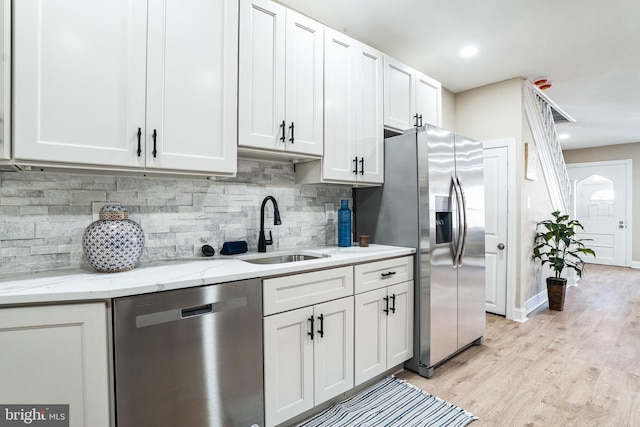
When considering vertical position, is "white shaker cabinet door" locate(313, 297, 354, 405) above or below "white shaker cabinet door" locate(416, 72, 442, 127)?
below

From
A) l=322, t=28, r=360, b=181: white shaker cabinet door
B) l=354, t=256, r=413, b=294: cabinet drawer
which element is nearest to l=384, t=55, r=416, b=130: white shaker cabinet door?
l=322, t=28, r=360, b=181: white shaker cabinet door

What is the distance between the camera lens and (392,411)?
6.57 feet

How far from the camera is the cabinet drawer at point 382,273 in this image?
212 cm

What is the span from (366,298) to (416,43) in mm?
2345

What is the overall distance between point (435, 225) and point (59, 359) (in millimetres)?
2270

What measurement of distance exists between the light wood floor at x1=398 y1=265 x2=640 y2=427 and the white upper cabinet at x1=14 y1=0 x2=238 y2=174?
7.13 feet

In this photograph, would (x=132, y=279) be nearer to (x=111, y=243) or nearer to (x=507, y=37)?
(x=111, y=243)

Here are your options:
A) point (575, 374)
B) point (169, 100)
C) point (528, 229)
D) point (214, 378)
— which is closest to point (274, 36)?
point (169, 100)

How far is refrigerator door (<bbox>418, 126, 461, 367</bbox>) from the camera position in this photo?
2385 millimetres

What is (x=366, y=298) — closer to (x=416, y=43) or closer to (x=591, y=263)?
(x=416, y=43)

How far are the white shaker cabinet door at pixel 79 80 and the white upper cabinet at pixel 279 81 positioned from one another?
0.55 m

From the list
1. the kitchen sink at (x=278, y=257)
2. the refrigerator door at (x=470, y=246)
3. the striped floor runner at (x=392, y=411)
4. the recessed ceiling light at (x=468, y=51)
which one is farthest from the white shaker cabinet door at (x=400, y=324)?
the recessed ceiling light at (x=468, y=51)

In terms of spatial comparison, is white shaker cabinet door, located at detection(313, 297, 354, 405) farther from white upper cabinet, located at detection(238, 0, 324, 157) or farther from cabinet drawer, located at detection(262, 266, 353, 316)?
white upper cabinet, located at detection(238, 0, 324, 157)

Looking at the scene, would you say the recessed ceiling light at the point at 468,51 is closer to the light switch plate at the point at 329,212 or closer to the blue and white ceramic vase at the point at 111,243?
the light switch plate at the point at 329,212
